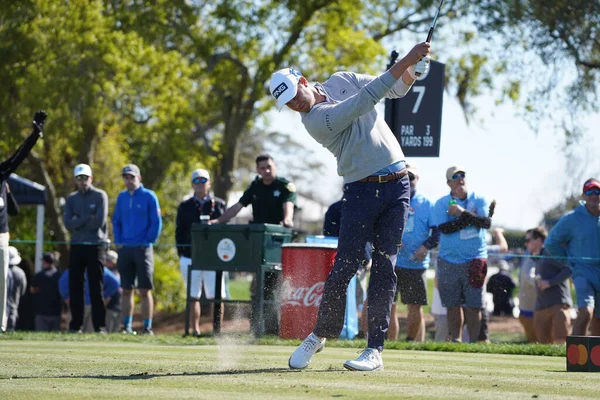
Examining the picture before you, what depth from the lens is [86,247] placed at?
47.5ft

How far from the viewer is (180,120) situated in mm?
28719

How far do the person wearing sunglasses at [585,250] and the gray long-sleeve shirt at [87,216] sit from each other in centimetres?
593

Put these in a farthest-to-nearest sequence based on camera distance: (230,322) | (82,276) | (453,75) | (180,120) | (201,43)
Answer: (453,75)
(180,120)
(201,43)
(230,322)
(82,276)

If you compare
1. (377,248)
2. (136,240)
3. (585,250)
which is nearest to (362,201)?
(377,248)

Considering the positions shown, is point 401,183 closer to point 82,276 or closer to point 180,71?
point 82,276

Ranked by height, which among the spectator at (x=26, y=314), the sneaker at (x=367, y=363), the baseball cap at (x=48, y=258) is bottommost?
the spectator at (x=26, y=314)

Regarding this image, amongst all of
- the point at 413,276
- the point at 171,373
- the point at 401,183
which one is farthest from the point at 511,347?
the point at 171,373

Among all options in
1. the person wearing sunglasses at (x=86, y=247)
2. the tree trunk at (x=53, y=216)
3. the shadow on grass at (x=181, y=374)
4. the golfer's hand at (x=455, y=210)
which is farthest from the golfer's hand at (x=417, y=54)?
the tree trunk at (x=53, y=216)

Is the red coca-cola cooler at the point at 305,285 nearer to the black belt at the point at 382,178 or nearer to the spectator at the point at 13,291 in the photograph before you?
the black belt at the point at 382,178

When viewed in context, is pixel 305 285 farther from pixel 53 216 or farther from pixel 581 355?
pixel 53 216

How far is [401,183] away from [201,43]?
785 inches

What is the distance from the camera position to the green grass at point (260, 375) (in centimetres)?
589

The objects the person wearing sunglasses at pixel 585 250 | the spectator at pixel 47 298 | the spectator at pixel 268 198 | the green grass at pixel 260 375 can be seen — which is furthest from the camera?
the spectator at pixel 47 298

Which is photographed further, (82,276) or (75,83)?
(75,83)
